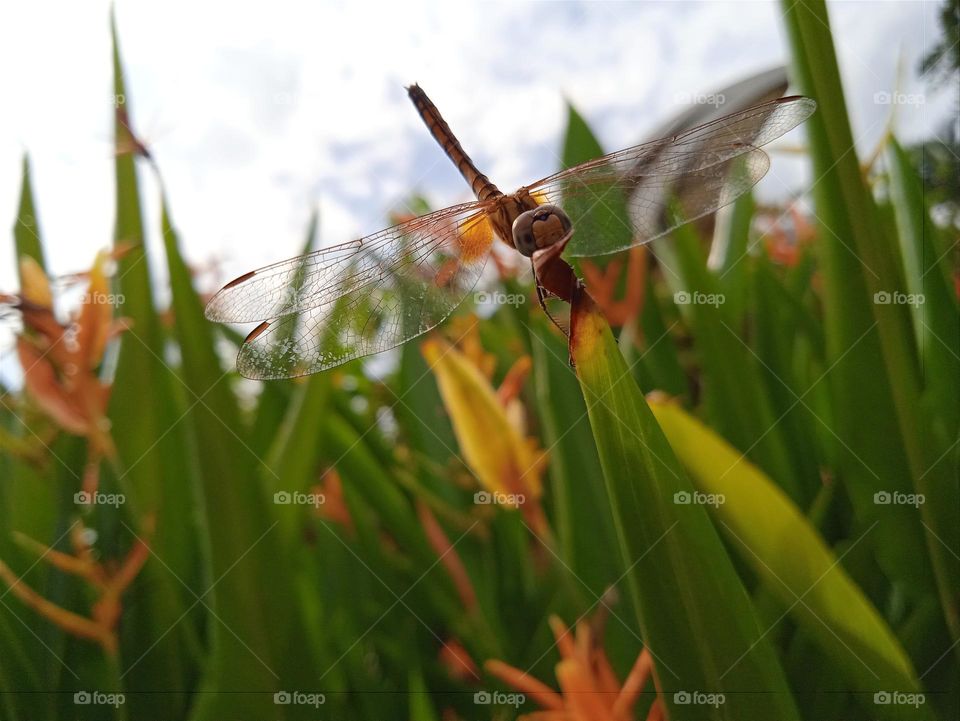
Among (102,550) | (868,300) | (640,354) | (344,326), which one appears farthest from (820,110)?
(102,550)

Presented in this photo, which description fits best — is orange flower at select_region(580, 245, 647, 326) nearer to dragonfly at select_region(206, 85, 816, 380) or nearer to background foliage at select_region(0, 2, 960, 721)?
background foliage at select_region(0, 2, 960, 721)

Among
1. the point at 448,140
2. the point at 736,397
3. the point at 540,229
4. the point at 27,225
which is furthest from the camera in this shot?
the point at 27,225

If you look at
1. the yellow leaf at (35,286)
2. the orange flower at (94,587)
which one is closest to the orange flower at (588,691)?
the orange flower at (94,587)

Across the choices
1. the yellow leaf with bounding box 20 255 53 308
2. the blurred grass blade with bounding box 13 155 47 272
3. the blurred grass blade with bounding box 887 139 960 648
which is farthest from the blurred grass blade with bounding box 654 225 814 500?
the blurred grass blade with bounding box 13 155 47 272

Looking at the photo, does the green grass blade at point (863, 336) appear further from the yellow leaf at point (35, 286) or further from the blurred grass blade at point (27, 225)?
the blurred grass blade at point (27, 225)

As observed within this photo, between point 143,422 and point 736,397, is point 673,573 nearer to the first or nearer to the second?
point 736,397

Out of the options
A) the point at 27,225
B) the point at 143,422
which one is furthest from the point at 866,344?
the point at 27,225
